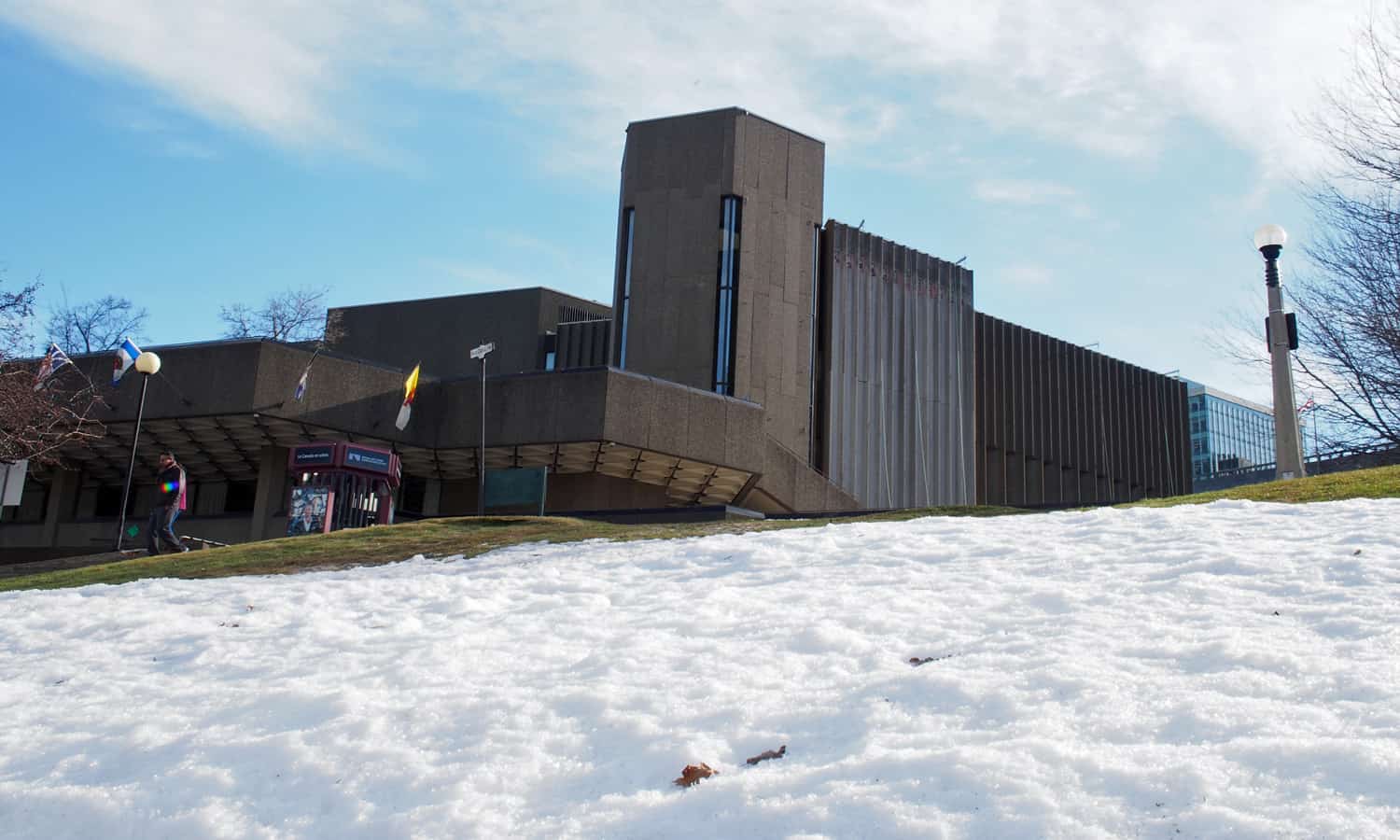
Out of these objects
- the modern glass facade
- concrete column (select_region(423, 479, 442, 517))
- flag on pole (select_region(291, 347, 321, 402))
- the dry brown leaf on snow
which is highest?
the modern glass facade

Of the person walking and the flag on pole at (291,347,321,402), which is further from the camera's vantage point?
the flag on pole at (291,347,321,402)

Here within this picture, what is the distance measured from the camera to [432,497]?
38.7m

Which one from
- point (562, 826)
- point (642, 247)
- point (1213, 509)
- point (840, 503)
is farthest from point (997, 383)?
point (562, 826)

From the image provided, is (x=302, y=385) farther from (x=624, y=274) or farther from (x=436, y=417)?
(x=624, y=274)

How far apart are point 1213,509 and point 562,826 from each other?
8.92 meters

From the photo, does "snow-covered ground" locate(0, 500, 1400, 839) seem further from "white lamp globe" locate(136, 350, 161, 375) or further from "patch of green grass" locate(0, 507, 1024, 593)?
"white lamp globe" locate(136, 350, 161, 375)

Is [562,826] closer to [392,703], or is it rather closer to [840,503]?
[392,703]

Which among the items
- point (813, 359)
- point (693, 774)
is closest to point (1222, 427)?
point (813, 359)

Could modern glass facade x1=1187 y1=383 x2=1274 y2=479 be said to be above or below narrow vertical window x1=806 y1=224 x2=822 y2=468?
above

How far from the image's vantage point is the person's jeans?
67.2 feet

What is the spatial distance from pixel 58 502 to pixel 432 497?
38.7ft

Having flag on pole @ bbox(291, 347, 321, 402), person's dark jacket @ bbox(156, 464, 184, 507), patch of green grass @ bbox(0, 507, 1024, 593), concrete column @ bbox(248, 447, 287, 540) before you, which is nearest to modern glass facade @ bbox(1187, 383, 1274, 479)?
concrete column @ bbox(248, 447, 287, 540)

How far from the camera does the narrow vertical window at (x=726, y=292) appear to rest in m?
39.4

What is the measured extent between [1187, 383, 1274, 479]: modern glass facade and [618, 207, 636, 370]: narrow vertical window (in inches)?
3368
